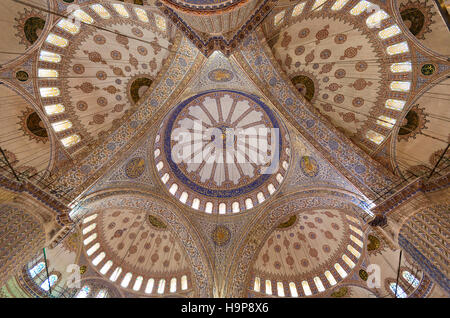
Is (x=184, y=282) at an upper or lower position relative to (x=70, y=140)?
lower

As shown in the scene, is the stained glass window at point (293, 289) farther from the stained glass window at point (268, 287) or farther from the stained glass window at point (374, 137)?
the stained glass window at point (374, 137)

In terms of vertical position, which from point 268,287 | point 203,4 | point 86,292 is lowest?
point 268,287

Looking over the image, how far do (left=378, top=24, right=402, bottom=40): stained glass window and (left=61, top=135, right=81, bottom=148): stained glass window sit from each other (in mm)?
12478

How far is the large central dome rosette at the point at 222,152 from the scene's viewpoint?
40.8 feet

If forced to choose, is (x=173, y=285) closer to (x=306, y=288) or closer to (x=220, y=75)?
(x=306, y=288)

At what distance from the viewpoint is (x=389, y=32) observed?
735 centimetres

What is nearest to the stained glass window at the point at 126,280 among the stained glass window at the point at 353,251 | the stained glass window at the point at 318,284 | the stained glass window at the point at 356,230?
the stained glass window at the point at 318,284

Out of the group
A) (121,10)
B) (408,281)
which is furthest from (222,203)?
(121,10)

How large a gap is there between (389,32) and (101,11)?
395 inches

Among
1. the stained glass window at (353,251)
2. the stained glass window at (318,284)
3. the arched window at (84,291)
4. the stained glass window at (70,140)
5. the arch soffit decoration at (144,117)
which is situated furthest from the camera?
the stained glass window at (318,284)

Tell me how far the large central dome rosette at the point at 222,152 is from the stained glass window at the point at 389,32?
562 cm

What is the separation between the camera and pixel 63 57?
26.5 ft

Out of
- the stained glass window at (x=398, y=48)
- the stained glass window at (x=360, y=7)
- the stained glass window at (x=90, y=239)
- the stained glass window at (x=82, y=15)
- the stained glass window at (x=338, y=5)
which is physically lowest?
the stained glass window at (x=90, y=239)

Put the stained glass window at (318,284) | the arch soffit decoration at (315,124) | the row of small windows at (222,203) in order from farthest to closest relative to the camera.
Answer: the stained glass window at (318,284)
the row of small windows at (222,203)
the arch soffit decoration at (315,124)
